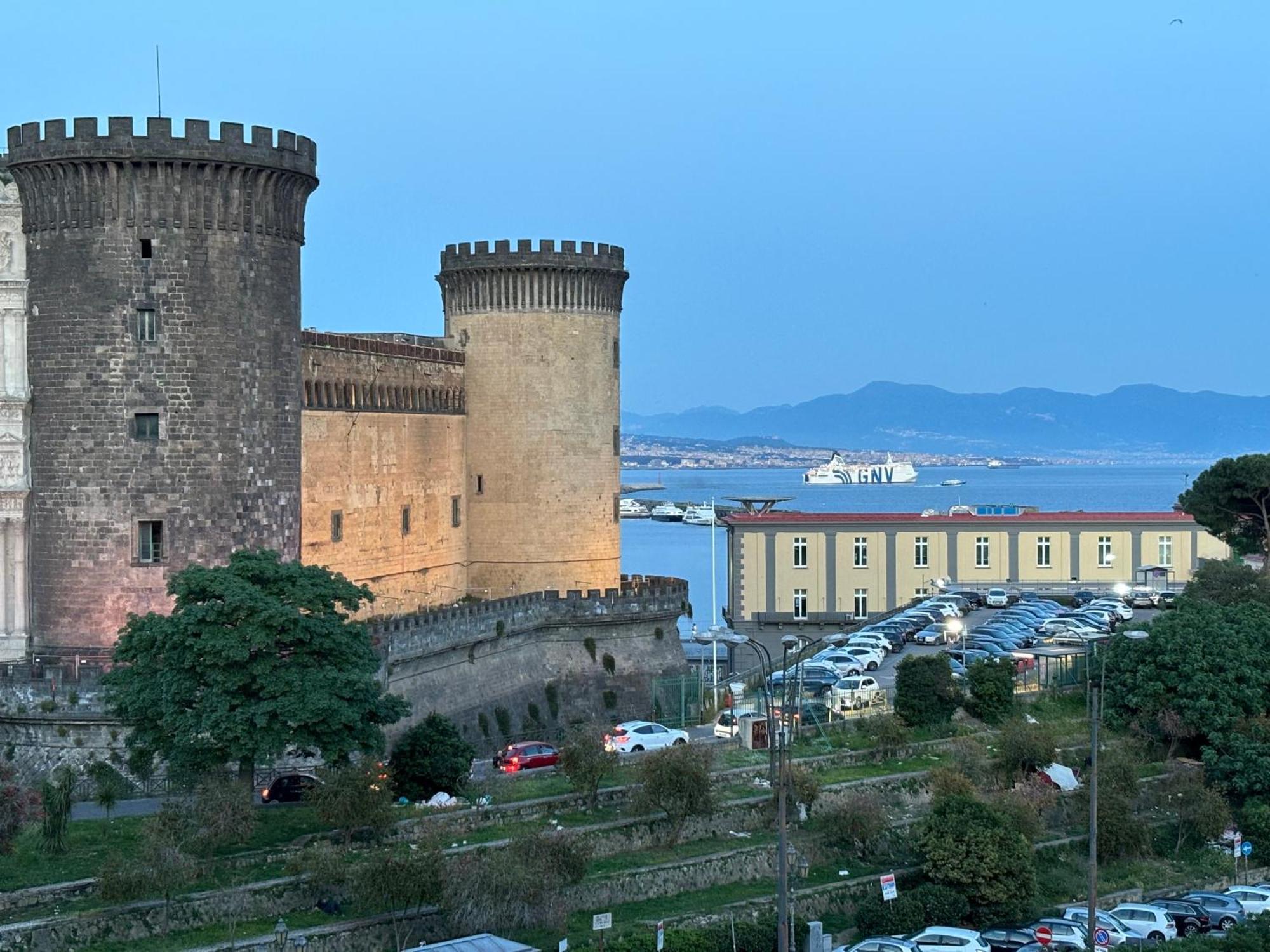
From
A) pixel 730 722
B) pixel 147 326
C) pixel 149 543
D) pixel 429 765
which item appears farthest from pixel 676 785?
pixel 147 326

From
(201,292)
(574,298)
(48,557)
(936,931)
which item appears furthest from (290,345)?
(936,931)

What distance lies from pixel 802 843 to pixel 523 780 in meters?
5.48

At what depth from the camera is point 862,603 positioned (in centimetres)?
7875

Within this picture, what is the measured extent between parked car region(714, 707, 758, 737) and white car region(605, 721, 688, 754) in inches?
53.1

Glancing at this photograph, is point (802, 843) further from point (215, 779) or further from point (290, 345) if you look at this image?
point (290, 345)

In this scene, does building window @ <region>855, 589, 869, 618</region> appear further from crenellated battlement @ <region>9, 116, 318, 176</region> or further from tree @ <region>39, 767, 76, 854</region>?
tree @ <region>39, 767, 76, 854</region>

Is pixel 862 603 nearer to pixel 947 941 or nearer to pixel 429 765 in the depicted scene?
pixel 429 765

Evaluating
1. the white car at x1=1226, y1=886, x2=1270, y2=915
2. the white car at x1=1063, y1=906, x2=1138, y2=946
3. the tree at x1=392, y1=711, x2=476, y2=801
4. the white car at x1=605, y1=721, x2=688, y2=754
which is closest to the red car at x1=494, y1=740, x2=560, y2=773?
the white car at x1=605, y1=721, x2=688, y2=754

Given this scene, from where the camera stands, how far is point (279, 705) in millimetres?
33188

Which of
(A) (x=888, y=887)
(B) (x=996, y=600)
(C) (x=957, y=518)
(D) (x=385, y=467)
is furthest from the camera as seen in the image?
(C) (x=957, y=518)

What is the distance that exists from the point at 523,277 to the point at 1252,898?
2502cm

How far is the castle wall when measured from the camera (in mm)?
44844

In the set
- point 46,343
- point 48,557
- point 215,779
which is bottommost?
point 215,779

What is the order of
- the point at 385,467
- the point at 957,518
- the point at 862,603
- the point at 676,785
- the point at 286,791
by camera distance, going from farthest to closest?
the point at 957,518, the point at 862,603, the point at 385,467, the point at 286,791, the point at 676,785
